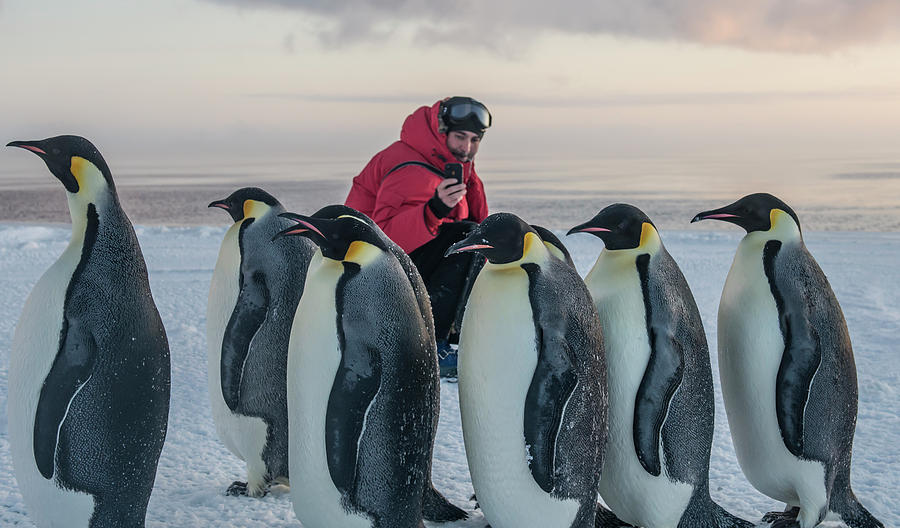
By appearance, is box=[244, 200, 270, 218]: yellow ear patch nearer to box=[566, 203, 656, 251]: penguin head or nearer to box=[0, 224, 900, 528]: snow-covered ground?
box=[0, 224, 900, 528]: snow-covered ground

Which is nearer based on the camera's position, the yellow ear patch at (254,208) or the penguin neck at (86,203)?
the penguin neck at (86,203)

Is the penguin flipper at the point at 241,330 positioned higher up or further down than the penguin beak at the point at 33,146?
further down

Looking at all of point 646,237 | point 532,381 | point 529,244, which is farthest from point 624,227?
point 532,381

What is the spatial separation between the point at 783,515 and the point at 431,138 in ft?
7.98

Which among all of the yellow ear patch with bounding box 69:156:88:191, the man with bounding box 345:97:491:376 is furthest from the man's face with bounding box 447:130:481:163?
the yellow ear patch with bounding box 69:156:88:191

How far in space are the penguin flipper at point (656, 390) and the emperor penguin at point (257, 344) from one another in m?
1.24

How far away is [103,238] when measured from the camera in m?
2.24

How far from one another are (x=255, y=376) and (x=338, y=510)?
770mm

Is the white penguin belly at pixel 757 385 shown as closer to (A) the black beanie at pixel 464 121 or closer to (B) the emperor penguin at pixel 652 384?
(B) the emperor penguin at pixel 652 384

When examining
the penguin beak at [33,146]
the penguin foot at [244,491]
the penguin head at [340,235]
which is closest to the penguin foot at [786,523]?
the penguin head at [340,235]

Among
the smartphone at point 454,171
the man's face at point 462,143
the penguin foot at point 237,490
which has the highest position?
the man's face at point 462,143

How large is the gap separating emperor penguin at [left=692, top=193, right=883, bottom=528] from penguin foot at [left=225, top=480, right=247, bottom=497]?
1.77 m

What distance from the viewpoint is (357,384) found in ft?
7.03

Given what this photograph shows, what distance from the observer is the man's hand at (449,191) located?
3.70m
